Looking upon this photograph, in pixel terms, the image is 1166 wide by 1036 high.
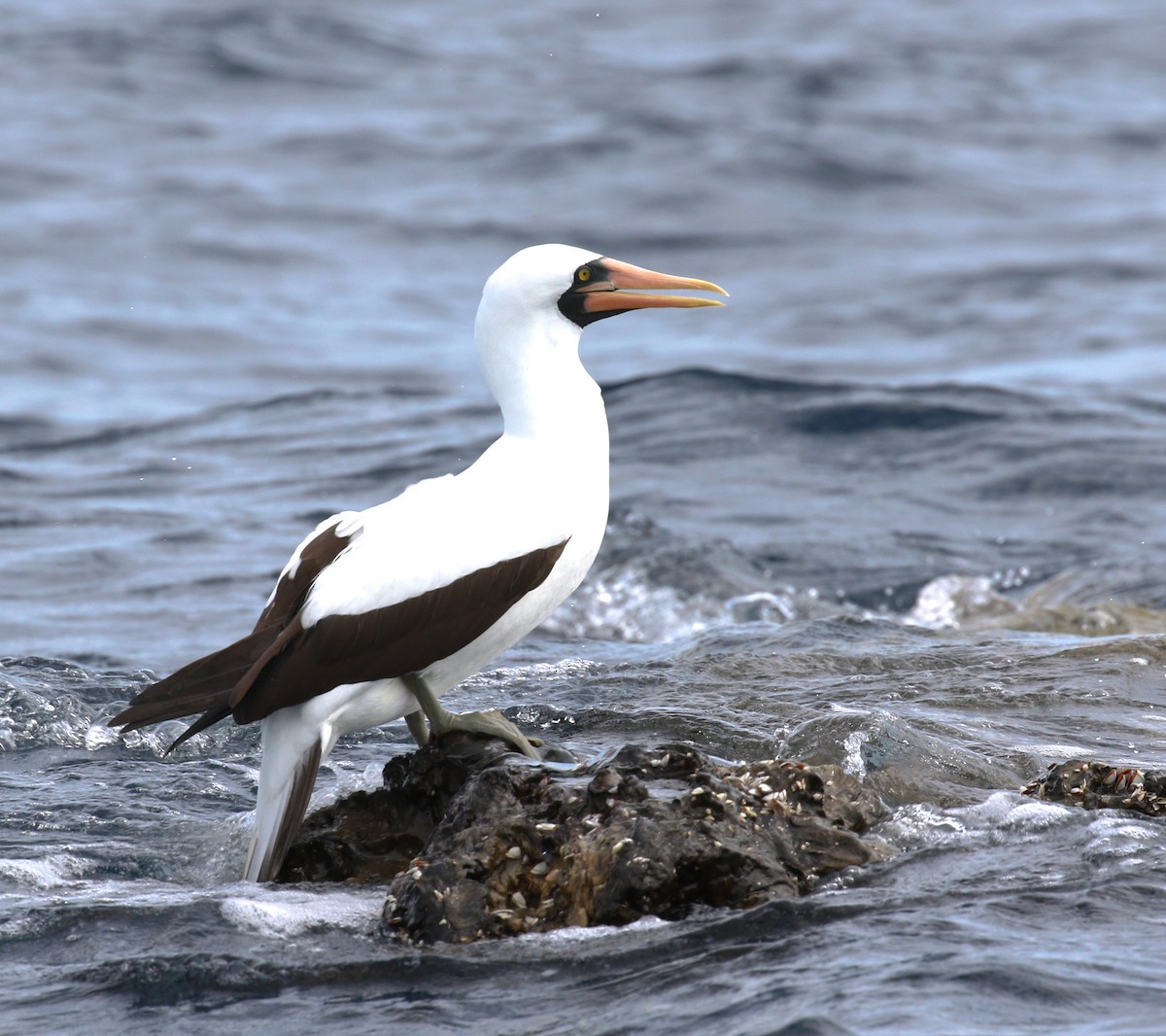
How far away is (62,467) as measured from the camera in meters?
12.8

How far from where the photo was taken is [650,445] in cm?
1272

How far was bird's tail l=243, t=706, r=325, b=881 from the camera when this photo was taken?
4703 millimetres

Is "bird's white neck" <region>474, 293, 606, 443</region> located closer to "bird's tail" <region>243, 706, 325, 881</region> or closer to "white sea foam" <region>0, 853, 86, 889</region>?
"bird's tail" <region>243, 706, 325, 881</region>

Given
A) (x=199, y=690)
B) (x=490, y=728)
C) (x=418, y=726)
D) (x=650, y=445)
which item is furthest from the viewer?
(x=650, y=445)

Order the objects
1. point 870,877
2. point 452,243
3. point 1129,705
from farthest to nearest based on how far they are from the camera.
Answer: point 452,243, point 1129,705, point 870,877

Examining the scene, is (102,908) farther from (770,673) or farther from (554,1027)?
(770,673)

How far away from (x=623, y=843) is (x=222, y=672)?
134cm

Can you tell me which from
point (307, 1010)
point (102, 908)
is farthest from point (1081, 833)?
point (102, 908)

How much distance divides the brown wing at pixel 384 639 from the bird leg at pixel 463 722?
6.1 inches

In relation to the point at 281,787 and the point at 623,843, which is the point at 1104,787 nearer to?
the point at 623,843

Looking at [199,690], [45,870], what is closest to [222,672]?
[199,690]

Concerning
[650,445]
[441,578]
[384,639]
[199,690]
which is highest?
[441,578]

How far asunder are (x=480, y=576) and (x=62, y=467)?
877cm

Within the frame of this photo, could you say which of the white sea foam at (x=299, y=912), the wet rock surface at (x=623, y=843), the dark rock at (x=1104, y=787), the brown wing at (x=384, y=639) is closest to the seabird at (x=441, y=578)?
the brown wing at (x=384, y=639)
